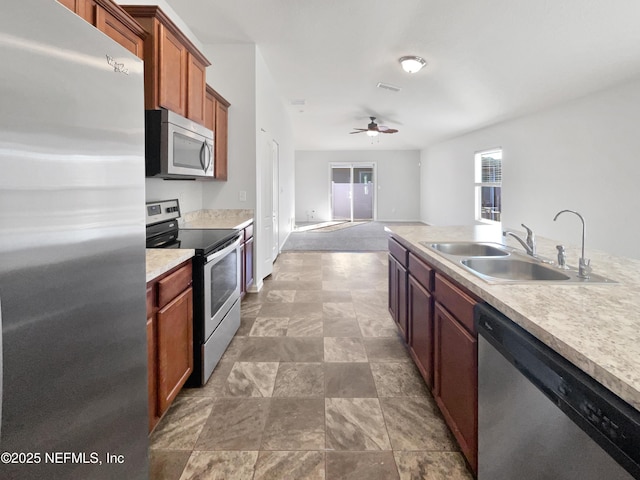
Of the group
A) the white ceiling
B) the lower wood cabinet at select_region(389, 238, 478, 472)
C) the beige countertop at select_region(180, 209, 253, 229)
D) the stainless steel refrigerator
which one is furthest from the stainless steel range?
the white ceiling

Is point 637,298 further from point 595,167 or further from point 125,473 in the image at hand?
point 595,167

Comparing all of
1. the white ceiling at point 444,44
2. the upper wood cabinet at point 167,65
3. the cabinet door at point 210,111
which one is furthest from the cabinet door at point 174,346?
the white ceiling at point 444,44

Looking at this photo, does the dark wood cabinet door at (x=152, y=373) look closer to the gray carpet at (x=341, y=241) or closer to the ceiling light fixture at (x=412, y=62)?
the ceiling light fixture at (x=412, y=62)

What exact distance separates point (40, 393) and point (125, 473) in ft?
1.66

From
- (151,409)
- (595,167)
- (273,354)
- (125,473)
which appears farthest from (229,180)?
(595,167)

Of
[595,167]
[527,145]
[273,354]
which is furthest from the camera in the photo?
[527,145]

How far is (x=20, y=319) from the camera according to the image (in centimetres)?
66

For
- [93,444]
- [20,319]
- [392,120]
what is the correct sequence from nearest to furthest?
[20,319] → [93,444] → [392,120]

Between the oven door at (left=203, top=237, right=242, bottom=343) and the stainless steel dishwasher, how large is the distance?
5.05ft

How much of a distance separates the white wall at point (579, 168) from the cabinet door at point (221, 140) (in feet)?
15.3

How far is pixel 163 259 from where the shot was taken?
1.74 meters

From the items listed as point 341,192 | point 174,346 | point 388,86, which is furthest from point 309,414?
point 341,192

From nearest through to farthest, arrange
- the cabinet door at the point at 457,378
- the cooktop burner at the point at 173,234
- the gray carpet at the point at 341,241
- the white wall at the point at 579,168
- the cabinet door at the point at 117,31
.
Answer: the cabinet door at the point at 457,378 → the cabinet door at the point at 117,31 → the cooktop burner at the point at 173,234 → the white wall at the point at 579,168 → the gray carpet at the point at 341,241

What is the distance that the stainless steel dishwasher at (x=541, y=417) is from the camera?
675 millimetres
